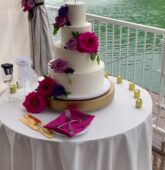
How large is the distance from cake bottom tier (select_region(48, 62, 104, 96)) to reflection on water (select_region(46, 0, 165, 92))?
→ 3.22 feet

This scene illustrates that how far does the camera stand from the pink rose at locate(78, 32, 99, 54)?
56.3 inches

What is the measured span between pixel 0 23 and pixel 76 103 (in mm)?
1732

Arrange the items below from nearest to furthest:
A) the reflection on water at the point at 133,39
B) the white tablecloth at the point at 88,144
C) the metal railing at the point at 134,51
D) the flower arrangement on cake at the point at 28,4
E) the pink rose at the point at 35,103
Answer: the white tablecloth at the point at 88,144 → the pink rose at the point at 35,103 → the metal railing at the point at 134,51 → the reflection on water at the point at 133,39 → the flower arrangement on cake at the point at 28,4

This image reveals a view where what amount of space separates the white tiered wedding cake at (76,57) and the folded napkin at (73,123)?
0.13 metres

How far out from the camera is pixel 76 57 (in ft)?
4.87

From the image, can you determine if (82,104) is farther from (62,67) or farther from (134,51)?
(134,51)

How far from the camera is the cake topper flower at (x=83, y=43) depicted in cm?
143

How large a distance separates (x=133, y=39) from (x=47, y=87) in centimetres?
144

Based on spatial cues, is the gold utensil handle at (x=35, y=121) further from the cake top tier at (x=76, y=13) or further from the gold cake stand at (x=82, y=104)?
the cake top tier at (x=76, y=13)

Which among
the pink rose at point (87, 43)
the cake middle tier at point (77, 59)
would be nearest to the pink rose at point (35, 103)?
the cake middle tier at point (77, 59)

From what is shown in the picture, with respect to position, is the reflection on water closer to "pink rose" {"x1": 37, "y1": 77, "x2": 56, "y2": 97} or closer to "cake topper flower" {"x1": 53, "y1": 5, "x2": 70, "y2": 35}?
"cake topper flower" {"x1": 53, "y1": 5, "x2": 70, "y2": 35}

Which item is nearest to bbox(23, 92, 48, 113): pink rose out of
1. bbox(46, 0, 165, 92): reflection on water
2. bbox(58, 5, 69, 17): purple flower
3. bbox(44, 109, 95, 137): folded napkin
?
bbox(44, 109, 95, 137): folded napkin

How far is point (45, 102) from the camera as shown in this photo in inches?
61.5

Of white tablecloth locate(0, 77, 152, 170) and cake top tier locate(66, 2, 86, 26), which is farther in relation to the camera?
cake top tier locate(66, 2, 86, 26)
